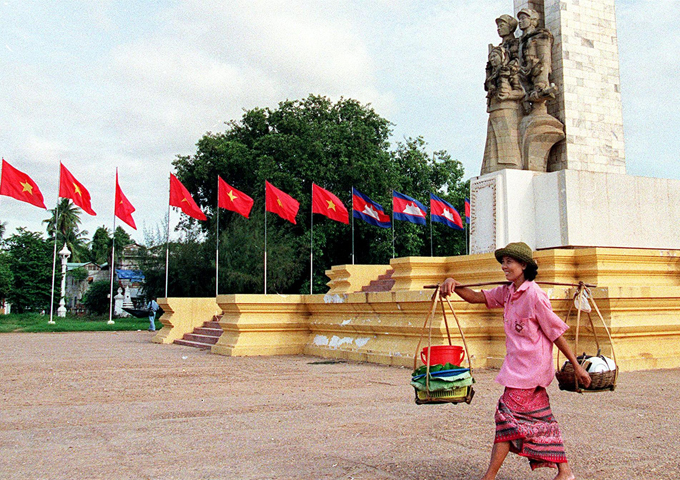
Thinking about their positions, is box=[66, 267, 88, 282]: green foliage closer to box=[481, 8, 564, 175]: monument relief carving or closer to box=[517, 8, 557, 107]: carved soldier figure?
box=[481, 8, 564, 175]: monument relief carving

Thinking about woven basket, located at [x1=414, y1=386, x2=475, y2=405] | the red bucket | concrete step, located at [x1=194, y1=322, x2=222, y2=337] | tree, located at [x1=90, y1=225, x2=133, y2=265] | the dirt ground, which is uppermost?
tree, located at [x1=90, y1=225, x2=133, y2=265]

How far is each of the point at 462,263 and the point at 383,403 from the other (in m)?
4.57

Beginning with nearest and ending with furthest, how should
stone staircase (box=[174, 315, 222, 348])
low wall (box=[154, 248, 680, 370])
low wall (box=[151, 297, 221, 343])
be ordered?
low wall (box=[154, 248, 680, 370]), stone staircase (box=[174, 315, 222, 348]), low wall (box=[151, 297, 221, 343])

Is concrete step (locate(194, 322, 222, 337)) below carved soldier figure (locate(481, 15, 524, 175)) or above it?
below

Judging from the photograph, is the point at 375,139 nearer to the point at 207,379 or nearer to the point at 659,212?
the point at 659,212

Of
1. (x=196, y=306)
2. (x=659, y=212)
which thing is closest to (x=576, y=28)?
(x=659, y=212)

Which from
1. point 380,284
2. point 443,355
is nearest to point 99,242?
point 380,284

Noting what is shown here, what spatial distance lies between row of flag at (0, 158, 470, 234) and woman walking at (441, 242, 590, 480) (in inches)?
574

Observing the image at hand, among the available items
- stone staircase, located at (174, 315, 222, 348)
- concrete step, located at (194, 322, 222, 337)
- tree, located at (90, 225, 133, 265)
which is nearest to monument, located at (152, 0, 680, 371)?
stone staircase, located at (174, 315, 222, 348)

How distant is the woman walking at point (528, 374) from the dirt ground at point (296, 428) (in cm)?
32

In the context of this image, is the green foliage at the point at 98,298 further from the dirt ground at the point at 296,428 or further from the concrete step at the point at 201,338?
the dirt ground at the point at 296,428

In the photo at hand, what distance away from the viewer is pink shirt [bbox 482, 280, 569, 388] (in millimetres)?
3068

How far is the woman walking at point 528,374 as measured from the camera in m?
2.99

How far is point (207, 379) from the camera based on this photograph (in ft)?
24.2
